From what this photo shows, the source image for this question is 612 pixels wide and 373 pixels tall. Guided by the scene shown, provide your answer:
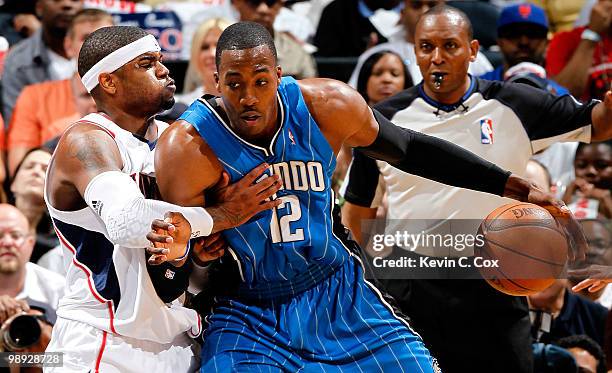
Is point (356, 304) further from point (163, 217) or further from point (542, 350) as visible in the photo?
point (542, 350)

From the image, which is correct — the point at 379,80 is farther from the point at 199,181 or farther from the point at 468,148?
the point at 199,181

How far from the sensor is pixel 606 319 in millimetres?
5891

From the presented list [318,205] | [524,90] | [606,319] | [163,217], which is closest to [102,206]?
[163,217]

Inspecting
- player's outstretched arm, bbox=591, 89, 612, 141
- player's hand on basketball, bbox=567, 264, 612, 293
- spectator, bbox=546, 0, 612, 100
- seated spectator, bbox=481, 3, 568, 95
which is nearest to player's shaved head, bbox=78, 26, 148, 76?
player's hand on basketball, bbox=567, 264, 612, 293

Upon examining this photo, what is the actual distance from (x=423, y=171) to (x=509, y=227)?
1.65 feet

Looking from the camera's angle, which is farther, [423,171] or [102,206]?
[423,171]

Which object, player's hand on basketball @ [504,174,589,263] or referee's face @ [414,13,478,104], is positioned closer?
Result: player's hand on basketball @ [504,174,589,263]

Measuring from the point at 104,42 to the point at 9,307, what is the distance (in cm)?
166

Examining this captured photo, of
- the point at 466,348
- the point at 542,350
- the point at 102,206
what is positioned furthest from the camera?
the point at 542,350

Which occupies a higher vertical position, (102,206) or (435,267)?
(102,206)

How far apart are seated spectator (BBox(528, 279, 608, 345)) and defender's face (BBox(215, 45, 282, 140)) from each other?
278 centimetres

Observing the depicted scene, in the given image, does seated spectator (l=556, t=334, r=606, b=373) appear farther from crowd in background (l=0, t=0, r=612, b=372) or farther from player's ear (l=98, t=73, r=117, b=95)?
player's ear (l=98, t=73, r=117, b=95)

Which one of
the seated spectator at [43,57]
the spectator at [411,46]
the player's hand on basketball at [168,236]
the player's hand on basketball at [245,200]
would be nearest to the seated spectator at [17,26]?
the seated spectator at [43,57]

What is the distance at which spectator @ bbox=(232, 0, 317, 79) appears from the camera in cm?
723
